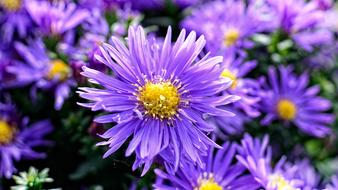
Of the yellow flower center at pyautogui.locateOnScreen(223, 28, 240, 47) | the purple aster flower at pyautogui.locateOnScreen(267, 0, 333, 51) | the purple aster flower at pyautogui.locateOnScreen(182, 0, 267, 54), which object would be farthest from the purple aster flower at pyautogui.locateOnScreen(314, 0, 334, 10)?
the yellow flower center at pyautogui.locateOnScreen(223, 28, 240, 47)

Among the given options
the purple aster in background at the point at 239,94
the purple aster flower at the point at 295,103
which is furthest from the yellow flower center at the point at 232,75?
the purple aster flower at the point at 295,103

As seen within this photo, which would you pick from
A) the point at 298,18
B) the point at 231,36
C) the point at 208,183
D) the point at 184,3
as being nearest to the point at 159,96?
the point at 208,183

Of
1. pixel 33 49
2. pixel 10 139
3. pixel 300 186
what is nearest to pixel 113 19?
pixel 33 49

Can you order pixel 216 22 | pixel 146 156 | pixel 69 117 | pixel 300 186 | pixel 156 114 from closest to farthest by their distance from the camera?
pixel 146 156 < pixel 156 114 < pixel 300 186 < pixel 69 117 < pixel 216 22

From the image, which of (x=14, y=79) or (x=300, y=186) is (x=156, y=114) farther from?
(x=14, y=79)

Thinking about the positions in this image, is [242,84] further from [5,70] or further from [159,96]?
[5,70]

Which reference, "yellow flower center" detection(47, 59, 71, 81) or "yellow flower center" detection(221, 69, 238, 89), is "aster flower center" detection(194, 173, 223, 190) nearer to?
"yellow flower center" detection(221, 69, 238, 89)
